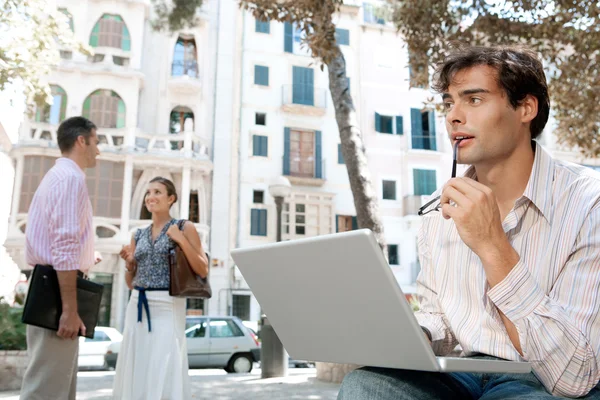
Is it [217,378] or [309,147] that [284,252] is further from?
[309,147]

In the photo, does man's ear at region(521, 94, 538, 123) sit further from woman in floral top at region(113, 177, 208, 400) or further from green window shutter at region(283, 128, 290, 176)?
green window shutter at region(283, 128, 290, 176)

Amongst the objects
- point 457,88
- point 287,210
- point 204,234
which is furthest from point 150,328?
point 287,210

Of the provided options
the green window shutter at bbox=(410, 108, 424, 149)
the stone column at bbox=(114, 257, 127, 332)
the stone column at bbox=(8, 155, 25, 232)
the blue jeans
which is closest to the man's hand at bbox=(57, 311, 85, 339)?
the blue jeans

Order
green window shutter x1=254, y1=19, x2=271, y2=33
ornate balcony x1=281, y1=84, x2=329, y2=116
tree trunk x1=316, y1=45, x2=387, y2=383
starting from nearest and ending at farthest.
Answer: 1. tree trunk x1=316, y1=45, x2=387, y2=383
2. ornate balcony x1=281, y1=84, x2=329, y2=116
3. green window shutter x1=254, y1=19, x2=271, y2=33

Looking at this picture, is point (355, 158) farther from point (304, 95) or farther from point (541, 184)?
point (304, 95)

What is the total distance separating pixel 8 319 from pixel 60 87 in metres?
16.8

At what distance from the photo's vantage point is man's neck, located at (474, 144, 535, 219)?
5.93 feet

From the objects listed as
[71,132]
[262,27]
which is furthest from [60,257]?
[262,27]

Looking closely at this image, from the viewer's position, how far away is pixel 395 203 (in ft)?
80.1

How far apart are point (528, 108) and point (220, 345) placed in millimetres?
11598

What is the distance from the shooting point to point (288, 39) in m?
25.0

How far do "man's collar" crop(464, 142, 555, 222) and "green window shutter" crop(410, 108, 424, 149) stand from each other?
927 inches

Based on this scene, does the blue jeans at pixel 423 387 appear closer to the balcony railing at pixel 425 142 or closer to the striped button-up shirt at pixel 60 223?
the striped button-up shirt at pixel 60 223

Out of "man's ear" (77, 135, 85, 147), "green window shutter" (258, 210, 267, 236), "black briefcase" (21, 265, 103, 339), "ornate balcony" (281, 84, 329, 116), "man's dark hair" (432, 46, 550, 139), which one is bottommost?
"black briefcase" (21, 265, 103, 339)
